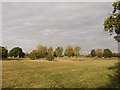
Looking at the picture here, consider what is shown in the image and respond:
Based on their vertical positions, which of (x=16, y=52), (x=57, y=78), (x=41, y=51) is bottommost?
(x=57, y=78)

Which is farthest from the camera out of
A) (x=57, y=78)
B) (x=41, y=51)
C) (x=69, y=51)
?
(x=41, y=51)

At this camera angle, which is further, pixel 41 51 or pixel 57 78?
pixel 41 51

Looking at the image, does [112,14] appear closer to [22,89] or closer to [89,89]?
[89,89]

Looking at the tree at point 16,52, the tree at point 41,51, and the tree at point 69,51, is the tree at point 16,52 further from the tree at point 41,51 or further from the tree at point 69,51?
the tree at point 69,51

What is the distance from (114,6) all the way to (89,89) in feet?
45.1

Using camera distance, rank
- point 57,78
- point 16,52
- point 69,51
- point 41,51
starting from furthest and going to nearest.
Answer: point 16,52, point 41,51, point 69,51, point 57,78

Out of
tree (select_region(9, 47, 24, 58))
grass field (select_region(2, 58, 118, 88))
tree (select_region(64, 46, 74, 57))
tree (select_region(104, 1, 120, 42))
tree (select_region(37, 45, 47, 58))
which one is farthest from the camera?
tree (select_region(9, 47, 24, 58))

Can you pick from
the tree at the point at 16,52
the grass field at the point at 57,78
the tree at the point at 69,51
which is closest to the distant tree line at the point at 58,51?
the tree at the point at 69,51

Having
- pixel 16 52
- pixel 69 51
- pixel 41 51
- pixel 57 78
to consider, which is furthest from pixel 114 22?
pixel 16 52

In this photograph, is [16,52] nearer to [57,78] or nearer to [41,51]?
[41,51]

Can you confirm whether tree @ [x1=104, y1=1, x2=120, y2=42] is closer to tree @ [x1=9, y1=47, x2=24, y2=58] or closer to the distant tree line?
the distant tree line

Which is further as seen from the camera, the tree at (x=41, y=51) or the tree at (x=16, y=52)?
the tree at (x=16, y=52)

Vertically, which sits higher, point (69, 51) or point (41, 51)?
point (41, 51)

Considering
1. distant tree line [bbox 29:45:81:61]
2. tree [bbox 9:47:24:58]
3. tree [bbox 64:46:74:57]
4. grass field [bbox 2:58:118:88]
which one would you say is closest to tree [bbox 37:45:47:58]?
distant tree line [bbox 29:45:81:61]
